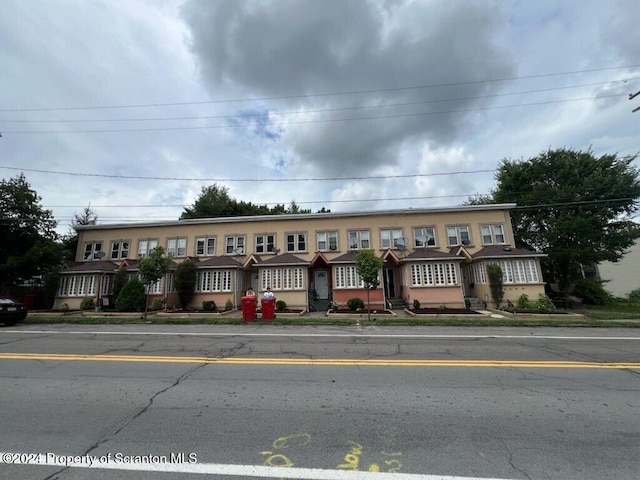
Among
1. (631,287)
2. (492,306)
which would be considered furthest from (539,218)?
(631,287)

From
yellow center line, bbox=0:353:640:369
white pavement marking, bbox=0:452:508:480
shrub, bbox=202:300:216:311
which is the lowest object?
white pavement marking, bbox=0:452:508:480

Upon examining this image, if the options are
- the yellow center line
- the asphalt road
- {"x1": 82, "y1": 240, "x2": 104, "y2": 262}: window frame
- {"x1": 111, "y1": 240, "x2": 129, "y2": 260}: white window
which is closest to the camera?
the asphalt road

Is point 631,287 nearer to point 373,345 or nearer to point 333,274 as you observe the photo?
point 333,274

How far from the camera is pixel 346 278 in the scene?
898 inches

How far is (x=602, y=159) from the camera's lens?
25.2 metres

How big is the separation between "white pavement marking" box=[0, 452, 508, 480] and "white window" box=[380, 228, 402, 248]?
76.4 feet

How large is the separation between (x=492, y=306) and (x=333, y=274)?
435 inches

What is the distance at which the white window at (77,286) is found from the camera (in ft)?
77.7

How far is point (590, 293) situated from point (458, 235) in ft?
41.9

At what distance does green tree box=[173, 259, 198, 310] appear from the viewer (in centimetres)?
2255

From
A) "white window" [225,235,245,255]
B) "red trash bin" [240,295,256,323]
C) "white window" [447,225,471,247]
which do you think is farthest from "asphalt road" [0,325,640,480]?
"white window" [225,235,245,255]

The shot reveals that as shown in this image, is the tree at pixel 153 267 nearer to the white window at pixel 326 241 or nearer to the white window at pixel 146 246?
the white window at pixel 146 246

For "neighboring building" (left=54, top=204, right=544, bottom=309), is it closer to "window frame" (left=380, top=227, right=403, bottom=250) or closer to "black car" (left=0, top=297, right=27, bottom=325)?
"window frame" (left=380, top=227, right=403, bottom=250)

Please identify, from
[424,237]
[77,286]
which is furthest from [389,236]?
[77,286]
